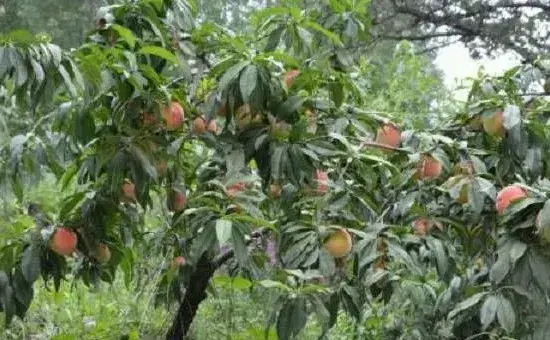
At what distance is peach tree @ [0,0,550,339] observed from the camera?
1466 millimetres

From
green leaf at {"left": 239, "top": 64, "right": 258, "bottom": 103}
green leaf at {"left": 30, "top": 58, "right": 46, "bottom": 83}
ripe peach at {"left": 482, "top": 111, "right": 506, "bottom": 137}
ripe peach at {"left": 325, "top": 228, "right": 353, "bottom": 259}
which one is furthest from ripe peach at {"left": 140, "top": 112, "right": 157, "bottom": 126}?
ripe peach at {"left": 482, "top": 111, "right": 506, "bottom": 137}

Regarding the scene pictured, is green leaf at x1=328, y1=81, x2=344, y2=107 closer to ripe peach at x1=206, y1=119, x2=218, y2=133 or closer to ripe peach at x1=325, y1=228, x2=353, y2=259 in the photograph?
ripe peach at x1=206, y1=119, x2=218, y2=133

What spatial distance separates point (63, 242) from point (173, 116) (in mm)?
416

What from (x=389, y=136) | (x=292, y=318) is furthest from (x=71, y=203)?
(x=389, y=136)

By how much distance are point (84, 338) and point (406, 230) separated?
1.37 metres

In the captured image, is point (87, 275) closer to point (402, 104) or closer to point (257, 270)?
point (257, 270)

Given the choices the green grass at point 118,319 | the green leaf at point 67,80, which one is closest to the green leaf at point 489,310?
the green leaf at point 67,80

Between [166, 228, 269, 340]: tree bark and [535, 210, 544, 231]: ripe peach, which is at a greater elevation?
[535, 210, 544, 231]: ripe peach

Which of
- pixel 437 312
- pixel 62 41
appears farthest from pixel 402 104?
pixel 62 41

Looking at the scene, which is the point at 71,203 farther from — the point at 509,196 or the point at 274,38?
the point at 509,196

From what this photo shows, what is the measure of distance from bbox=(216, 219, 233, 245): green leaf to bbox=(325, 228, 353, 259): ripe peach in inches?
8.0

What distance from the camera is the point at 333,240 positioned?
154cm

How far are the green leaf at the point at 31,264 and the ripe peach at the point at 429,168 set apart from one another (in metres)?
0.92

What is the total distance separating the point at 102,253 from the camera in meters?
1.96
